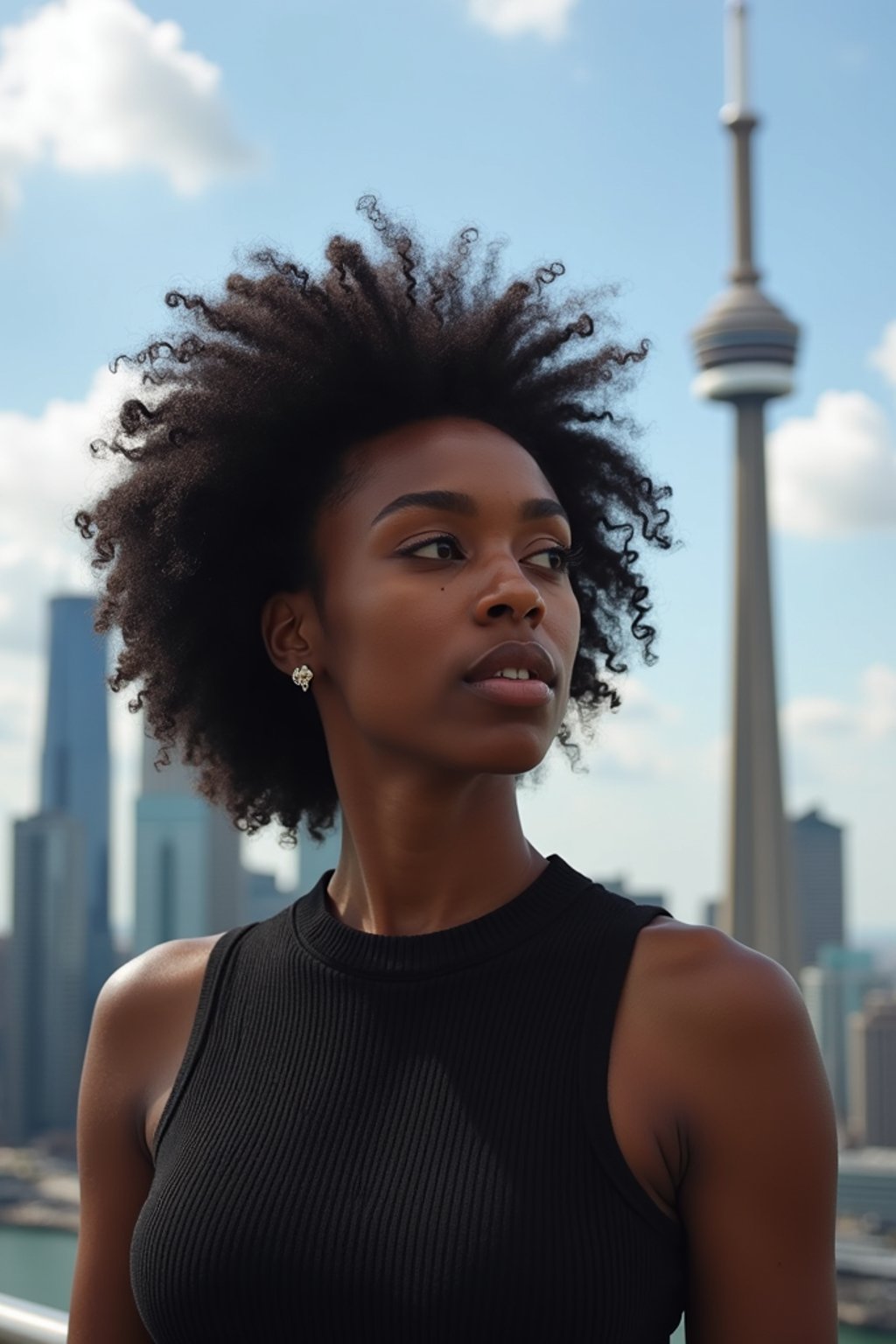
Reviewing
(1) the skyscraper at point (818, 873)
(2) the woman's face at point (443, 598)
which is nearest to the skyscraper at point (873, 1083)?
(1) the skyscraper at point (818, 873)

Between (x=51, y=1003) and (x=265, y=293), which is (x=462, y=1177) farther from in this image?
(x=51, y=1003)

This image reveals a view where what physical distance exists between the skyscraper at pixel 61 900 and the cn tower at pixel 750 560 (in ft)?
77.1

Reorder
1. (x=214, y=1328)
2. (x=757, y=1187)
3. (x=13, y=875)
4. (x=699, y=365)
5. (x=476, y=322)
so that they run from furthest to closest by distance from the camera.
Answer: (x=13, y=875) < (x=699, y=365) < (x=476, y=322) < (x=214, y=1328) < (x=757, y=1187)

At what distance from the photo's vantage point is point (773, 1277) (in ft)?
6.40

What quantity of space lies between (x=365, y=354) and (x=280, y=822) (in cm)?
78

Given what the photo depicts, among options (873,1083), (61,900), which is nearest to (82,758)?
(61,900)

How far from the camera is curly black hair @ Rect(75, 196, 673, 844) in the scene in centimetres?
244

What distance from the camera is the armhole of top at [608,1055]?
6.46ft

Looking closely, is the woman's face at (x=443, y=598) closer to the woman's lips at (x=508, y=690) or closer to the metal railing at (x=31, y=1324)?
the woman's lips at (x=508, y=690)

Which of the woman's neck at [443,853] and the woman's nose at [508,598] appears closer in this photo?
the woman's nose at [508,598]

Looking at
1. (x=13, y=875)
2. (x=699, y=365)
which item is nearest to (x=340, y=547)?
(x=699, y=365)

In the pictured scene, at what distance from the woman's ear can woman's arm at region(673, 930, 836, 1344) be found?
75 centimetres

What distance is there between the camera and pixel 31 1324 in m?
2.74

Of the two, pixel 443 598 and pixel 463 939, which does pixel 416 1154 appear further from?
pixel 443 598
